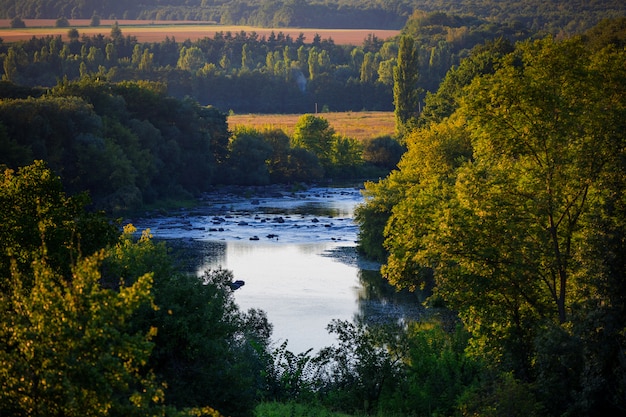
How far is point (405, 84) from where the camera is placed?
13500cm

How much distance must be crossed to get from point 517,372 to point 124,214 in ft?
209

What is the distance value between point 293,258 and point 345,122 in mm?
108155

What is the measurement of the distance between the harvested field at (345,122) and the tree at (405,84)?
11343 millimetres

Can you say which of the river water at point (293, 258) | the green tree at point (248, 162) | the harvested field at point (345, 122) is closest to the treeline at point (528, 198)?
the river water at point (293, 258)

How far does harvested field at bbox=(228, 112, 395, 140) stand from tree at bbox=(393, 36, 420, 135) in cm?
1134

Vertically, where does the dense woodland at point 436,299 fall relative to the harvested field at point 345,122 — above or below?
above

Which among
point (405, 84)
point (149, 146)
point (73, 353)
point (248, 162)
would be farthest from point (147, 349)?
point (405, 84)

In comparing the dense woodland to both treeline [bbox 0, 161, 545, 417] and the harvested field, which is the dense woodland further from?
the harvested field

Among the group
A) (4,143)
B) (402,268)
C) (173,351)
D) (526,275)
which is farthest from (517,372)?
(4,143)

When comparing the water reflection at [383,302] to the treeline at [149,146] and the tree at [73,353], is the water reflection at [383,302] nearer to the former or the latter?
the tree at [73,353]

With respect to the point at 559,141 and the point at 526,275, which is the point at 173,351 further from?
the point at 559,141

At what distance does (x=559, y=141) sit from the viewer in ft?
98.4

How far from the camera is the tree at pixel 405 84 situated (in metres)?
134

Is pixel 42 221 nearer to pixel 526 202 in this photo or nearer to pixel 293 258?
pixel 526 202
